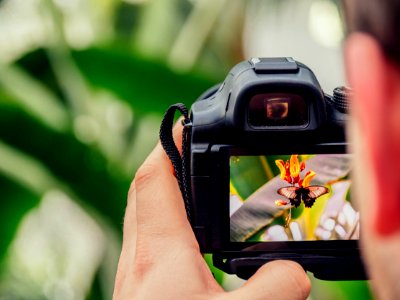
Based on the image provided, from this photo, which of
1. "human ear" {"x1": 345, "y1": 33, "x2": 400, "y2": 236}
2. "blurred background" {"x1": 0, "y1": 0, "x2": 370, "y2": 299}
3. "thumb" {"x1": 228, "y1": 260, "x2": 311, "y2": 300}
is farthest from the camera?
"blurred background" {"x1": 0, "y1": 0, "x2": 370, "y2": 299}

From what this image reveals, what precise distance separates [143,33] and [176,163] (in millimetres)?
1245

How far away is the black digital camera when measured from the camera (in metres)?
0.55

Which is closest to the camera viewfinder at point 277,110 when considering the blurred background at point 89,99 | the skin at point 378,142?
the skin at point 378,142

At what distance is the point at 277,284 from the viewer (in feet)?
1.60

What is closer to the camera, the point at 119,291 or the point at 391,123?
the point at 391,123

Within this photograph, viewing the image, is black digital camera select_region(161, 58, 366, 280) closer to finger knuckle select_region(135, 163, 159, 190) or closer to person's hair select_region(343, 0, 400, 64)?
finger knuckle select_region(135, 163, 159, 190)

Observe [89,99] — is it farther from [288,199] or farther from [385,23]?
[385,23]

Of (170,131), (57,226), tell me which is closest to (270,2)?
(57,226)

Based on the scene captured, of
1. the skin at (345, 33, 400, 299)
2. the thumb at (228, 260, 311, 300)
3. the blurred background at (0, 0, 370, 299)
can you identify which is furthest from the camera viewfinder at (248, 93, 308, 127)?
the blurred background at (0, 0, 370, 299)

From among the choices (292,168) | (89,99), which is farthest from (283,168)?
(89,99)

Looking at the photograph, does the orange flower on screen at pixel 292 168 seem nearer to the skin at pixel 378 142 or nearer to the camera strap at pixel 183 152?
the camera strap at pixel 183 152

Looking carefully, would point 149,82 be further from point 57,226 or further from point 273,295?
point 273,295

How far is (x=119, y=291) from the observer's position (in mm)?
550

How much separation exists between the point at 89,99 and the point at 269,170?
4.00 ft
